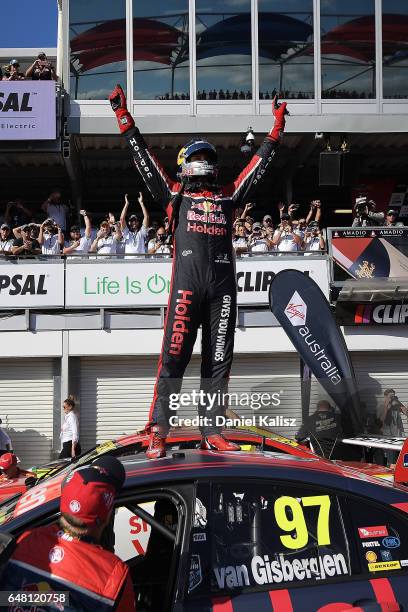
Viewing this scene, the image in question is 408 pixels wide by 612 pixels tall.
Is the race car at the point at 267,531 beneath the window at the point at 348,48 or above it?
beneath

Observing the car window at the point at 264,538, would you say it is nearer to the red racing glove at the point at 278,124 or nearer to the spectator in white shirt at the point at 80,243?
the red racing glove at the point at 278,124

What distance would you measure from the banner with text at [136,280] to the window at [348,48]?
186 inches

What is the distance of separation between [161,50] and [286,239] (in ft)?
17.0

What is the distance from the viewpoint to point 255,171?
617 centimetres

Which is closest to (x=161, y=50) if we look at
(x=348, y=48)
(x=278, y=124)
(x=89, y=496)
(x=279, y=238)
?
(x=348, y=48)

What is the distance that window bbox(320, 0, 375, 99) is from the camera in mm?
18469

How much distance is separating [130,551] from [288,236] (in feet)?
39.1

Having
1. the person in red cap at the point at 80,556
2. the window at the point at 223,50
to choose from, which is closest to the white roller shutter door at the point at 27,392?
the window at the point at 223,50

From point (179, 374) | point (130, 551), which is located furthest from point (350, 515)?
point (179, 374)

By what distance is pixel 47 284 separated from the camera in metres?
15.6

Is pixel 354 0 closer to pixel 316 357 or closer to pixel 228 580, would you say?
pixel 316 357

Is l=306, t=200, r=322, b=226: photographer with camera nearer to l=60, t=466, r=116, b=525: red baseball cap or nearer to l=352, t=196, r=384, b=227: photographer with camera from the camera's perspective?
l=352, t=196, r=384, b=227: photographer with camera

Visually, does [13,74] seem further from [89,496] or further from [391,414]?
[89,496]

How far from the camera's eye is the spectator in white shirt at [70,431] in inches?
545
